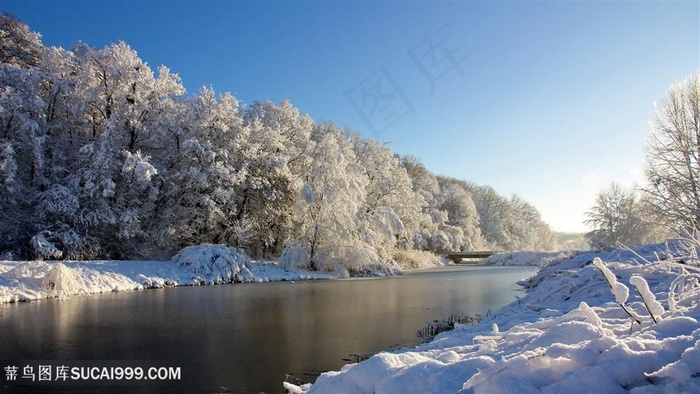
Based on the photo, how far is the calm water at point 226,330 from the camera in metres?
5.53

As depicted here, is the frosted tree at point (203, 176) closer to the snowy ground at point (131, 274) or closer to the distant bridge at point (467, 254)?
the snowy ground at point (131, 274)

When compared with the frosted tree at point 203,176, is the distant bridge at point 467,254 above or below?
below

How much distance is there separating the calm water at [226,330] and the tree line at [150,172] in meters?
7.12

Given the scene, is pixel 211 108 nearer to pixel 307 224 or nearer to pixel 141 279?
pixel 307 224

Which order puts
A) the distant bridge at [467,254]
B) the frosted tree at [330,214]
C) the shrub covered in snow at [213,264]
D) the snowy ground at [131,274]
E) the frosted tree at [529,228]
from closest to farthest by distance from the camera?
the snowy ground at [131,274] < the shrub covered in snow at [213,264] < the frosted tree at [330,214] < the distant bridge at [467,254] < the frosted tree at [529,228]

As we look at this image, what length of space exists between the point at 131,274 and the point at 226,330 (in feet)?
34.2

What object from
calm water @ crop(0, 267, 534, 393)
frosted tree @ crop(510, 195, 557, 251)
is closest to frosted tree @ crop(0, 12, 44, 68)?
calm water @ crop(0, 267, 534, 393)

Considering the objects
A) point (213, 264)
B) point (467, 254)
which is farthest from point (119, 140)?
point (467, 254)

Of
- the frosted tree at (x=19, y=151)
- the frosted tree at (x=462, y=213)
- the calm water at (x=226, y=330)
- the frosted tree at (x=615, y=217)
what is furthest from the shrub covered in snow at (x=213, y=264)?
the frosted tree at (x=462, y=213)

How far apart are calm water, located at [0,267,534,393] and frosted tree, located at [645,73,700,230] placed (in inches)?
284

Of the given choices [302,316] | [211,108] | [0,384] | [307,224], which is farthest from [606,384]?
[211,108]

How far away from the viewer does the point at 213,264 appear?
18828mm

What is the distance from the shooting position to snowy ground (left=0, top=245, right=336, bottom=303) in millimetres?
12633

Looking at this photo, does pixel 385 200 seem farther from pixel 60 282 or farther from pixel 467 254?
pixel 60 282
